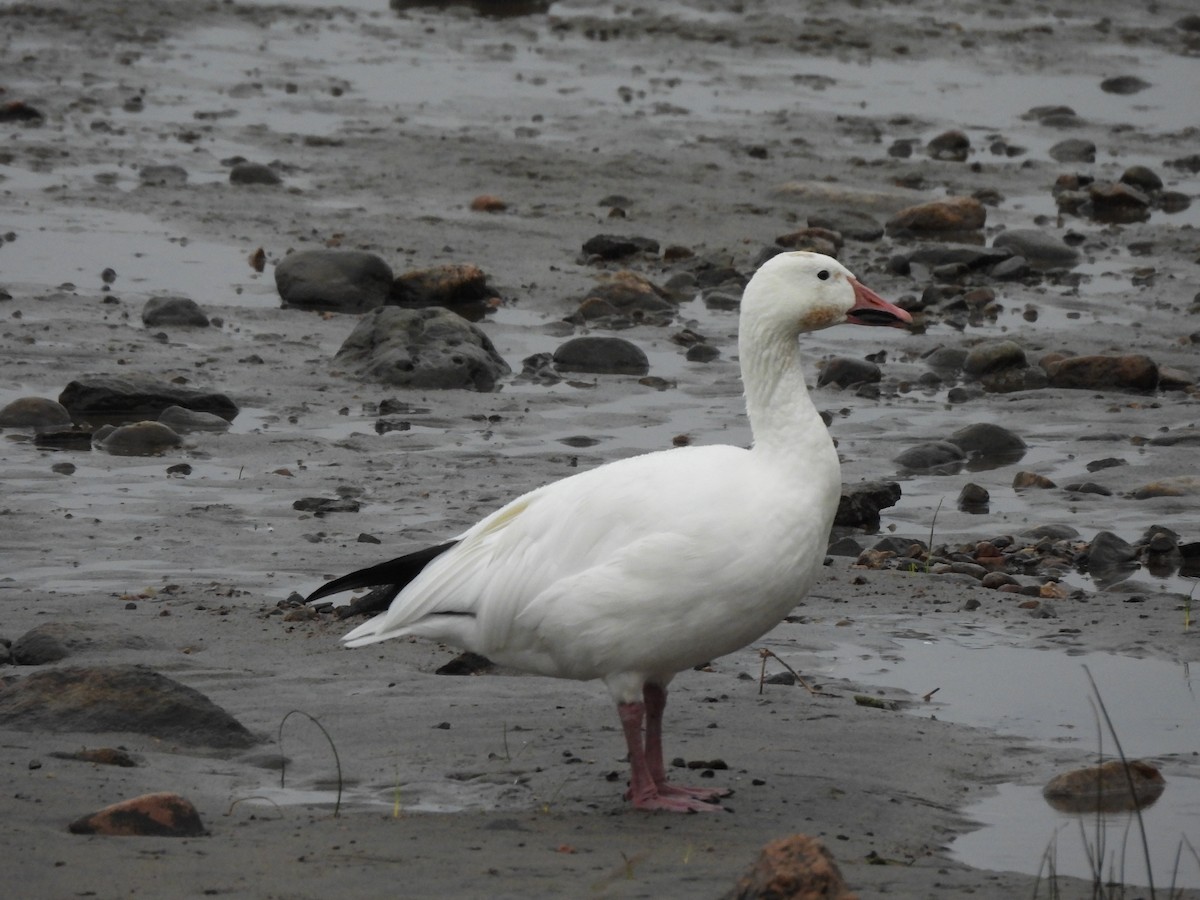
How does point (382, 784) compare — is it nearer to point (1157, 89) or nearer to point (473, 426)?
point (473, 426)

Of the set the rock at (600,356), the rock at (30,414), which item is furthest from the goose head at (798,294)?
the rock at (600,356)

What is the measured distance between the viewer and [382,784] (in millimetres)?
6359

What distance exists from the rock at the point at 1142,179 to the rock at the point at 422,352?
28.1 feet

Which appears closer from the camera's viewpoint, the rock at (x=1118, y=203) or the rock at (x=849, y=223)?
the rock at (x=849, y=223)

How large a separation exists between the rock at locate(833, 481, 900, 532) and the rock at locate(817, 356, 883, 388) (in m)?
2.57

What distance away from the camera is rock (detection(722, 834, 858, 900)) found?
15.9 ft

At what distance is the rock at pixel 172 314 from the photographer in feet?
43.0

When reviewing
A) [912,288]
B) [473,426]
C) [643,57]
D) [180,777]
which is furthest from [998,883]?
[643,57]

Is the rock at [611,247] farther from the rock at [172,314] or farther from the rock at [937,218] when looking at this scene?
the rock at [172,314]

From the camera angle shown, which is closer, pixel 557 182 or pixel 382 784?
pixel 382 784

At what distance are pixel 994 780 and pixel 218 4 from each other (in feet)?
69.1

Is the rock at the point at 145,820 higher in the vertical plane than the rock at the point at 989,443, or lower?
higher

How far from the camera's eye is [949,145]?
20016 millimetres

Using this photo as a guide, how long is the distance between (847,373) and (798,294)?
589cm
